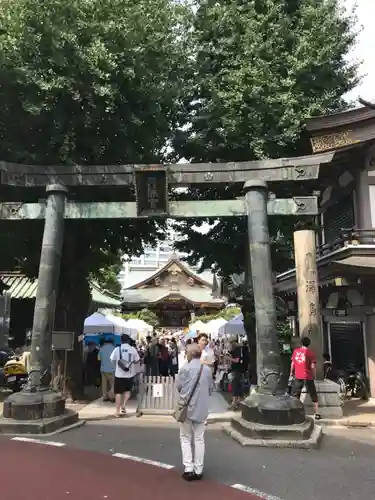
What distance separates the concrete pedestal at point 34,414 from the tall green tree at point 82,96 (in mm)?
4049

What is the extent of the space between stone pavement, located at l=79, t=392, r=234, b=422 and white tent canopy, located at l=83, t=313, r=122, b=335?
4.64m

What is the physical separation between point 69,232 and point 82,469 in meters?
7.98

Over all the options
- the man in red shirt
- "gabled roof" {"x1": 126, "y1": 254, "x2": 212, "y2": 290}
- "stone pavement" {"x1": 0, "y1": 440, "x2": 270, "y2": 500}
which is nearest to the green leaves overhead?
the man in red shirt

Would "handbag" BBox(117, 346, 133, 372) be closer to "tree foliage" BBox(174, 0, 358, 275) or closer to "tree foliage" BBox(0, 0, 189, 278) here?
"tree foliage" BBox(0, 0, 189, 278)

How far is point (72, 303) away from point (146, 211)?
4.74 m

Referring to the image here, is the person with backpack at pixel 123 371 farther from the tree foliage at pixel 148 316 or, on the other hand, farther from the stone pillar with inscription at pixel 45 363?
the tree foliage at pixel 148 316

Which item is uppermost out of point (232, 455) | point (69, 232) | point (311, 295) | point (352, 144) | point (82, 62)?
point (82, 62)

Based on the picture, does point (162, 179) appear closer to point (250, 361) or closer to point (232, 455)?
point (232, 455)

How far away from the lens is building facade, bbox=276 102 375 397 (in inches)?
528

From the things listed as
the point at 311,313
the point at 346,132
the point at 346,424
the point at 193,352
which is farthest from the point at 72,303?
the point at 346,132

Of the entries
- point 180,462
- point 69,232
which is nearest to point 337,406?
point 180,462

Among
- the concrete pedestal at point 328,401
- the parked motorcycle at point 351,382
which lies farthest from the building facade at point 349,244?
the concrete pedestal at point 328,401

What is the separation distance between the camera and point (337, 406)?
11547 mm

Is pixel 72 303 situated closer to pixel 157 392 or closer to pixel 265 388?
pixel 157 392
